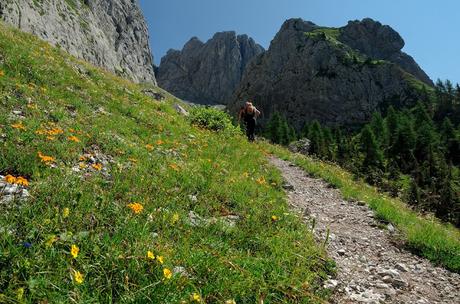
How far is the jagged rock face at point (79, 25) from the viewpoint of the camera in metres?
94.6

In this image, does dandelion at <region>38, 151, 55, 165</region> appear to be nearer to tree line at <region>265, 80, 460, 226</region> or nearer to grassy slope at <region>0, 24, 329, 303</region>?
grassy slope at <region>0, 24, 329, 303</region>

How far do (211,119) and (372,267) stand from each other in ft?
58.7

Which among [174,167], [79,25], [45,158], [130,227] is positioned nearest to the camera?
[130,227]

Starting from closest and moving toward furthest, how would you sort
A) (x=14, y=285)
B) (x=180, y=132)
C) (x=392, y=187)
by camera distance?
(x=14, y=285) < (x=180, y=132) < (x=392, y=187)

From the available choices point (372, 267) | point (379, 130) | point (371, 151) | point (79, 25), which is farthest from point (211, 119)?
point (79, 25)

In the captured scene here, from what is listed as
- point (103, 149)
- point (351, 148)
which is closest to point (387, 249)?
point (103, 149)

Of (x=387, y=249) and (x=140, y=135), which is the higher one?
(x=140, y=135)

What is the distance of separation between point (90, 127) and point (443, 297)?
31.7 feet

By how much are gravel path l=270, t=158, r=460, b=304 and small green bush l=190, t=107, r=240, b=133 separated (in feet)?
40.1

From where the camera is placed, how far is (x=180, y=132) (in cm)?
1664

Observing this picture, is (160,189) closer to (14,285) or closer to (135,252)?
(135,252)

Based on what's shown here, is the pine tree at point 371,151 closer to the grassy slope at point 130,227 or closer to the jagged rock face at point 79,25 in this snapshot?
the grassy slope at point 130,227

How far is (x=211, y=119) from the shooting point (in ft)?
80.7

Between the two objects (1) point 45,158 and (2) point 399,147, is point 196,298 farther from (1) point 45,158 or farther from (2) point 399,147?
(2) point 399,147
